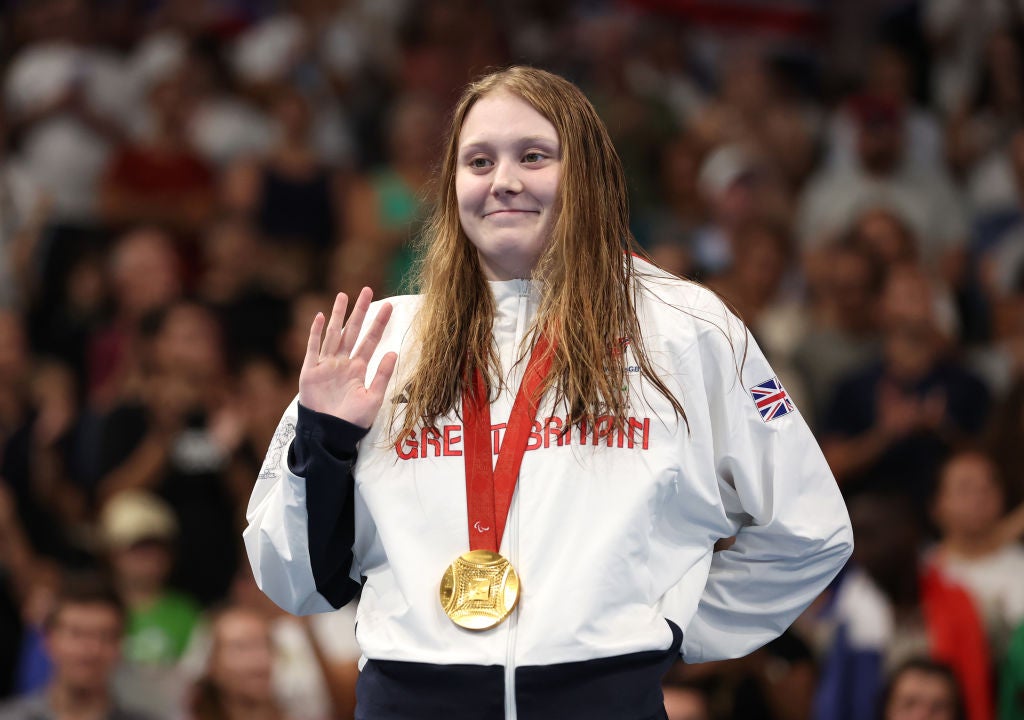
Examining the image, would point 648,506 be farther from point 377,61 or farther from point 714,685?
point 377,61

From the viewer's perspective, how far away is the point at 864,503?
581cm

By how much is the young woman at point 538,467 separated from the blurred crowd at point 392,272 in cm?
153

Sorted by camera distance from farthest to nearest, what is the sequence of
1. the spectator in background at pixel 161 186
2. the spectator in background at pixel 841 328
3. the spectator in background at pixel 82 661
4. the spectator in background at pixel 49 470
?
the spectator in background at pixel 161 186 < the spectator in background at pixel 841 328 < the spectator in background at pixel 49 470 < the spectator in background at pixel 82 661

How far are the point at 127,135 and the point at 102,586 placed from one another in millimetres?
4170

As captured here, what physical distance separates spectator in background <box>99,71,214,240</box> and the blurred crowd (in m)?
0.02

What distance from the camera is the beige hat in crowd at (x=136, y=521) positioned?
640 centimetres

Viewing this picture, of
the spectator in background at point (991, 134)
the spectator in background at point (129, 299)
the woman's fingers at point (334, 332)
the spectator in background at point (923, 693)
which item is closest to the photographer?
the woman's fingers at point (334, 332)

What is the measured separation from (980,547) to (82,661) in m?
3.59

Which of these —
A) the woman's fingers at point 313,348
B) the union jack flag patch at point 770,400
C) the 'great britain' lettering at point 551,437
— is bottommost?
the 'great britain' lettering at point 551,437

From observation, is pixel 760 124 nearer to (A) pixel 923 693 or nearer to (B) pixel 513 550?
(A) pixel 923 693

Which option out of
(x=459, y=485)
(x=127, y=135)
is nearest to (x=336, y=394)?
(x=459, y=485)

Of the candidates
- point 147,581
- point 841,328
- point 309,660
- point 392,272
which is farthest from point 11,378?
point 841,328

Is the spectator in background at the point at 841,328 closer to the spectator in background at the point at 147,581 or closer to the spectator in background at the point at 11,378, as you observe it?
the spectator in background at the point at 147,581

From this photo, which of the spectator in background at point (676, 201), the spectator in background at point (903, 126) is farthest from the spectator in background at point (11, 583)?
the spectator in background at point (903, 126)
